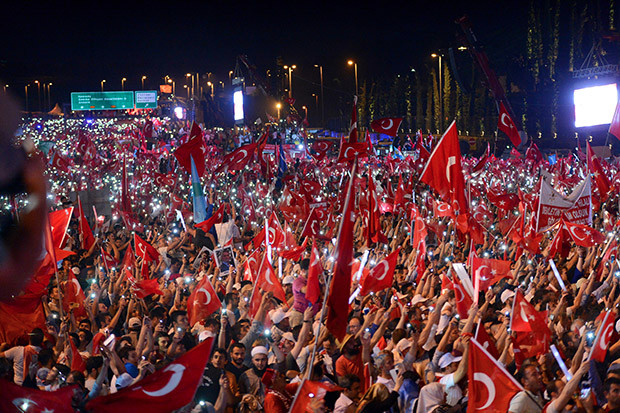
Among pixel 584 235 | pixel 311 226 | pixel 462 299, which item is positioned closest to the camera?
pixel 462 299

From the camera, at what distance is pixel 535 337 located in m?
7.07

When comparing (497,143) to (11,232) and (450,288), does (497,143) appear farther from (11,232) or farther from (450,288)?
(11,232)

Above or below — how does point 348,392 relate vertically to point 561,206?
below

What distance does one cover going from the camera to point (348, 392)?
5.77 m

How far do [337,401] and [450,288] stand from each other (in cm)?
375

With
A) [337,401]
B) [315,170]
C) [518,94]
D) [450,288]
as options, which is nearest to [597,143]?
[518,94]

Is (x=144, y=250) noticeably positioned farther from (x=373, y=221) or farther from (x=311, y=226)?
(x=373, y=221)

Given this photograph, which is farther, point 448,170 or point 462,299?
point 448,170

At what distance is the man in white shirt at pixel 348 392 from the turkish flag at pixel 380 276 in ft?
9.61

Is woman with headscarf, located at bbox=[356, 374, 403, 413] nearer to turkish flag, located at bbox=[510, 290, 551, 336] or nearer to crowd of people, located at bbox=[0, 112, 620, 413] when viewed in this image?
crowd of people, located at bbox=[0, 112, 620, 413]

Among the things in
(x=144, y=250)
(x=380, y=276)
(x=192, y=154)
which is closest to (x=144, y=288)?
(x=144, y=250)

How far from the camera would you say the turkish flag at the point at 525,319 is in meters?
7.05

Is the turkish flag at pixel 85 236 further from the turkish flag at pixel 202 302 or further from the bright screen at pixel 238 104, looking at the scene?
→ the bright screen at pixel 238 104

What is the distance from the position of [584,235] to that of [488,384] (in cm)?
676
